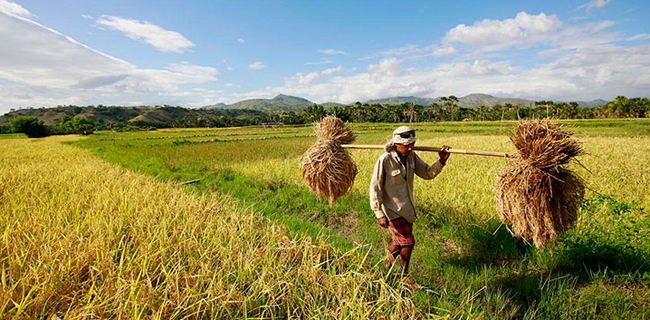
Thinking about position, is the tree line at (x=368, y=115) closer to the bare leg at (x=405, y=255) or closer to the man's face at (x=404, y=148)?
the man's face at (x=404, y=148)

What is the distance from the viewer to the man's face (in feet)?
9.98

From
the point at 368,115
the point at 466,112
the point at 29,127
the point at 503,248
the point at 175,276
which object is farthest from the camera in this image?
the point at 368,115

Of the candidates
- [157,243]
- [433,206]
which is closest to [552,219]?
[433,206]

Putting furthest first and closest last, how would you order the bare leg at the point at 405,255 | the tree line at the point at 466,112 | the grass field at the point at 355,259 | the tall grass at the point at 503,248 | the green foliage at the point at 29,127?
the tree line at the point at 466,112 < the green foliage at the point at 29,127 < the bare leg at the point at 405,255 < the tall grass at the point at 503,248 < the grass field at the point at 355,259

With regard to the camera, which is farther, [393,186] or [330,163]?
[330,163]

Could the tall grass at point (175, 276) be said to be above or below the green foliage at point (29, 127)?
below

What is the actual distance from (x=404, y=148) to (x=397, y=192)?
1.73ft

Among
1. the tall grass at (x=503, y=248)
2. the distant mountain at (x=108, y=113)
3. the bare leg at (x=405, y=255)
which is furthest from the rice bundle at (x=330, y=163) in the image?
the distant mountain at (x=108, y=113)

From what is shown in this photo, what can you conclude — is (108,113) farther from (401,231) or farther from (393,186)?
(401,231)

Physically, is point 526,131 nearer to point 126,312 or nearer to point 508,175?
point 508,175

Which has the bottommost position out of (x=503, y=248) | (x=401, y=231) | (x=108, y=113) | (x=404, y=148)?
(x=503, y=248)

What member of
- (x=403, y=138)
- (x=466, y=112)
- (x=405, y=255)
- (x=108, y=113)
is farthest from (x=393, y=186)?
(x=108, y=113)

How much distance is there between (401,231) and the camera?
3.23 meters

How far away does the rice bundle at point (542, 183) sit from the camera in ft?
7.97
